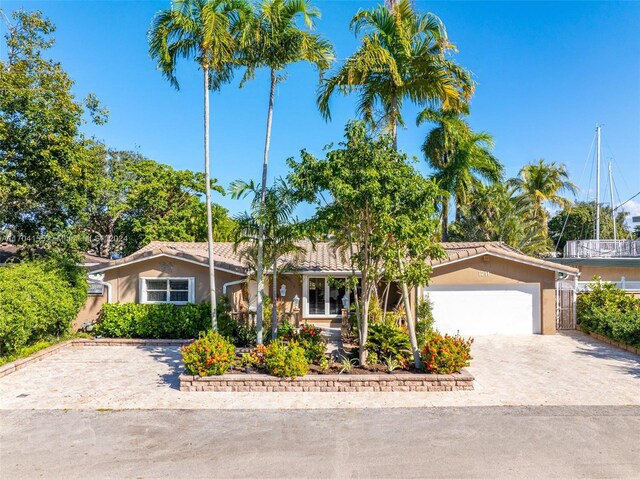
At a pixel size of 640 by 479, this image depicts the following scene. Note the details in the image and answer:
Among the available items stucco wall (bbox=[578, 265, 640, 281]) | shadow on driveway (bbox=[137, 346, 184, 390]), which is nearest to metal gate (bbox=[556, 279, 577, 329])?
stucco wall (bbox=[578, 265, 640, 281])

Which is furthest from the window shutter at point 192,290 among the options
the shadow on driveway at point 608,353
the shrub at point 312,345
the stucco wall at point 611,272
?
the stucco wall at point 611,272

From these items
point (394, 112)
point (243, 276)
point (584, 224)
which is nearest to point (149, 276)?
point (243, 276)

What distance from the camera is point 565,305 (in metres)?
16.4

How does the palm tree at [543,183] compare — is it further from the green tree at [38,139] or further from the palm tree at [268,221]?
the green tree at [38,139]

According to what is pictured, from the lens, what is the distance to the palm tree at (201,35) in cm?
1050

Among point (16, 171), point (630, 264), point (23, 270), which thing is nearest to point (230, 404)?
point (23, 270)

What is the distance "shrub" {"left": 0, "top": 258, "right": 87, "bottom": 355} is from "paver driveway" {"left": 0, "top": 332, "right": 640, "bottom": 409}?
0.98 meters

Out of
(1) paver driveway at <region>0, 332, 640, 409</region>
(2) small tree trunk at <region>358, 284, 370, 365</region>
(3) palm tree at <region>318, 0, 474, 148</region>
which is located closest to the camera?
(1) paver driveway at <region>0, 332, 640, 409</region>

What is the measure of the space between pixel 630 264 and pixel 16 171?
91.5ft

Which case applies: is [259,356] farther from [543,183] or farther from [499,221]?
[543,183]

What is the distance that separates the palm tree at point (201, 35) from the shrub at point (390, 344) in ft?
14.5

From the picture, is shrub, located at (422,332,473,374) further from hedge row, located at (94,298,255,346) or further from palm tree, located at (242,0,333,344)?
hedge row, located at (94,298,255,346)

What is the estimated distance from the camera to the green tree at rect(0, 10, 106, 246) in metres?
14.5

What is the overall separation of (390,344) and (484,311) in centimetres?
673
